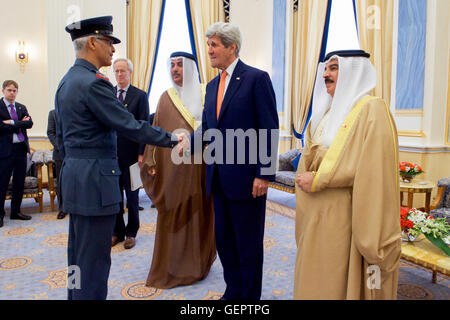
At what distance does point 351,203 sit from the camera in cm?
179

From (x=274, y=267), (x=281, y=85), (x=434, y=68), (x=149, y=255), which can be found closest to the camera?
(x=274, y=267)

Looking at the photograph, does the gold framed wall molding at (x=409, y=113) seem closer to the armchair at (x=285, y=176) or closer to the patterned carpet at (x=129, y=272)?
the armchair at (x=285, y=176)

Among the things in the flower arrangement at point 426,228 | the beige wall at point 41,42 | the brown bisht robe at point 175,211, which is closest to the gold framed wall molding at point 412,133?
the flower arrangement at point 426,228

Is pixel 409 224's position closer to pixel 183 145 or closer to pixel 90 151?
pixel 183 145

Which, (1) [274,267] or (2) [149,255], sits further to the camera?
(2) [149,255]

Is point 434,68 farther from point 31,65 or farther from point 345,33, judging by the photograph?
point 31,65

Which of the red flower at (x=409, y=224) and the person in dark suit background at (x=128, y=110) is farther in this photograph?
the person in dark suit background at (x=128, y=110)

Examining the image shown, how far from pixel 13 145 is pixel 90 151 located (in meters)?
3.45

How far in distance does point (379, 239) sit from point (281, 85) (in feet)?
20.9

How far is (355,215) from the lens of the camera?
1.70 metres

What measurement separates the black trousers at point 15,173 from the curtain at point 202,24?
4.05m

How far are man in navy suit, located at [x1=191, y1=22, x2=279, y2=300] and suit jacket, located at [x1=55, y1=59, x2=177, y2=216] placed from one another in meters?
0.59

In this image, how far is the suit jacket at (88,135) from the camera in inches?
69.6
